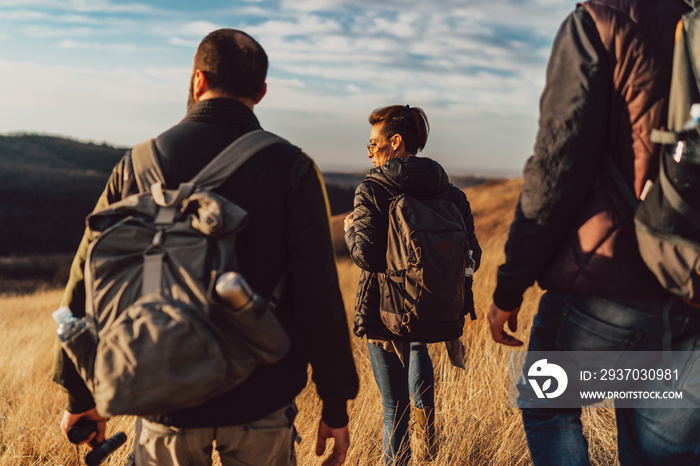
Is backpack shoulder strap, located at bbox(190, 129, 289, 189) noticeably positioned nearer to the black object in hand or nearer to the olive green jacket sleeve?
the olive green jacket sleeve

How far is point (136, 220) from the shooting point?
138 centimetres

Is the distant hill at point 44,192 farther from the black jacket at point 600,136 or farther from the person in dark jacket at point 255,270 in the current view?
the black jacket at point 600,136

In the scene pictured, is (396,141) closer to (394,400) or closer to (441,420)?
(394,400)

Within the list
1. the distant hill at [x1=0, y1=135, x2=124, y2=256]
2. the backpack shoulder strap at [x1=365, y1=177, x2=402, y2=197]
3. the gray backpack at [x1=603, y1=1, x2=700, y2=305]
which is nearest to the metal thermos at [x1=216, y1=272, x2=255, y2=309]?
the gray backpack at [x1=603, y1=1, x2=700, y2=305]

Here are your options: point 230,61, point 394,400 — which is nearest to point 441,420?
point 394,400

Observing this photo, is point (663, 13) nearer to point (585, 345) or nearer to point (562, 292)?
point (562, 292)

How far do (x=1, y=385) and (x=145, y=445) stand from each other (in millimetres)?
3870

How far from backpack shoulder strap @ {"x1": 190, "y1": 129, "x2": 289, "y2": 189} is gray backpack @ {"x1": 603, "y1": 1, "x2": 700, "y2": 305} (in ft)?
3.24

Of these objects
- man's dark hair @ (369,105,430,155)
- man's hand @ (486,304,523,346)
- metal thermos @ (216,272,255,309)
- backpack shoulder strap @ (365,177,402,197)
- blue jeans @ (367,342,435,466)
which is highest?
man's dark hair @ (369,105,430,155)

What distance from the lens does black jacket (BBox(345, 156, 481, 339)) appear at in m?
2.51

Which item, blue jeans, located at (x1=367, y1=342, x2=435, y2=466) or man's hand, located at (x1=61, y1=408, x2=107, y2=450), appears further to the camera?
blue jeans, located at (x1=367, y1=342, x2=435, y2=466)

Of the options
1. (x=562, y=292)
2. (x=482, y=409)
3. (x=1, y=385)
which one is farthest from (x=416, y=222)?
(x=1, y=385)
